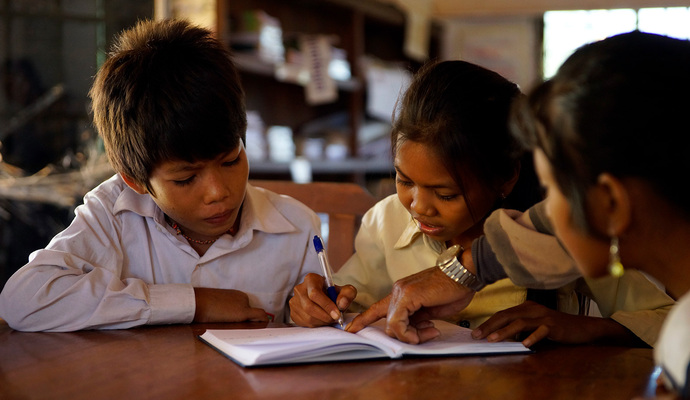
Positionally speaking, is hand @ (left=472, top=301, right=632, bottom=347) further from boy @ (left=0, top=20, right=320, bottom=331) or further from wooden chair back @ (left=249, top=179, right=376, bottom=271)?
wooden chair back @ (left=249, top=179, right=376, bottom=271)

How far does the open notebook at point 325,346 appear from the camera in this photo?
0.93m

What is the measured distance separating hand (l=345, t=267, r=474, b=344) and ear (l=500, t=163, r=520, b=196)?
0.97 ft

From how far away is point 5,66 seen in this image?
8.13 ft

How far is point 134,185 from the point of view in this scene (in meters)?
1.37

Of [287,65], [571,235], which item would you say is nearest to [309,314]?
[571,235]

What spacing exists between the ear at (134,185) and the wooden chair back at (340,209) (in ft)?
1.54

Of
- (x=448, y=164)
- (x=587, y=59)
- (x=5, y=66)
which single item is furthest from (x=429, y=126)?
(x=5, y=66)

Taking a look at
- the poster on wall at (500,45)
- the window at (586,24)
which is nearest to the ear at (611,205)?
the poster on wall at (500,45)

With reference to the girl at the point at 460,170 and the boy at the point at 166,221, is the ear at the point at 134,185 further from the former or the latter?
the girl at the point at 460,170

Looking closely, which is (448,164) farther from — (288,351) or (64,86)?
(64,86)

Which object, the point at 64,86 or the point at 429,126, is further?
the point at 64,86

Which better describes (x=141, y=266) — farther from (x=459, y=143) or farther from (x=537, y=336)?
(x=537, y=336)

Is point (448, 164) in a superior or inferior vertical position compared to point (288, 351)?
superior

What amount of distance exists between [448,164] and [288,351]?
0.49 meters
